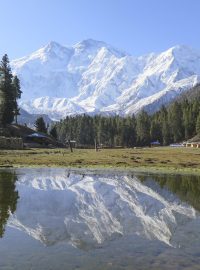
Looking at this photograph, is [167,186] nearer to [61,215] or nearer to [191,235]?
[61,215]

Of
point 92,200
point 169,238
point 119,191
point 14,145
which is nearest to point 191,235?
point 169,238

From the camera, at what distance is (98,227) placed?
853 inches

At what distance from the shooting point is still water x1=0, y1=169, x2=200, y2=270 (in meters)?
16.1

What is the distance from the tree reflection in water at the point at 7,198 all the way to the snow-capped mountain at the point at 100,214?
0.38 meters

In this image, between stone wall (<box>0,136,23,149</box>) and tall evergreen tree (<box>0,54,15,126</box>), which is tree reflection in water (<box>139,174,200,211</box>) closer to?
stone wall (<box>0,136,23,149</box>)

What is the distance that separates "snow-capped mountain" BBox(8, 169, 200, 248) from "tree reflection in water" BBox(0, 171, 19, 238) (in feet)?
1.25

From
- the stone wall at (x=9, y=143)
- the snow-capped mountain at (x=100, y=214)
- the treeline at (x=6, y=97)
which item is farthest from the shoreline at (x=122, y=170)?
the treeline at (x=6, y=97)

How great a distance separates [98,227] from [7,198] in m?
10.1

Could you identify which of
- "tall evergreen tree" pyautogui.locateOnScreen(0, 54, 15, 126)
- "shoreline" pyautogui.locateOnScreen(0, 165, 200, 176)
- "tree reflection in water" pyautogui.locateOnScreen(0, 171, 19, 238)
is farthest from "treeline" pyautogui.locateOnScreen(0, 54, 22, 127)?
"tree reflection in water" pyautogui.locateOnScreen(0, 171, 19, 238)

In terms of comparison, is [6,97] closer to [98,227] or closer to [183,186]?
[183,186]

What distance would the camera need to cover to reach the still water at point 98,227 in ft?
53.0

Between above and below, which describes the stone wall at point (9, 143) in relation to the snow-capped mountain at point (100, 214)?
above

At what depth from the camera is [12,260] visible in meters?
15.8

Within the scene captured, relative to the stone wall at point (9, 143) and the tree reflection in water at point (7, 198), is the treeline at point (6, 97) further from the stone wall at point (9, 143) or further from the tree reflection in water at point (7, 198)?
the tree reflection in water at point (7, 198)
